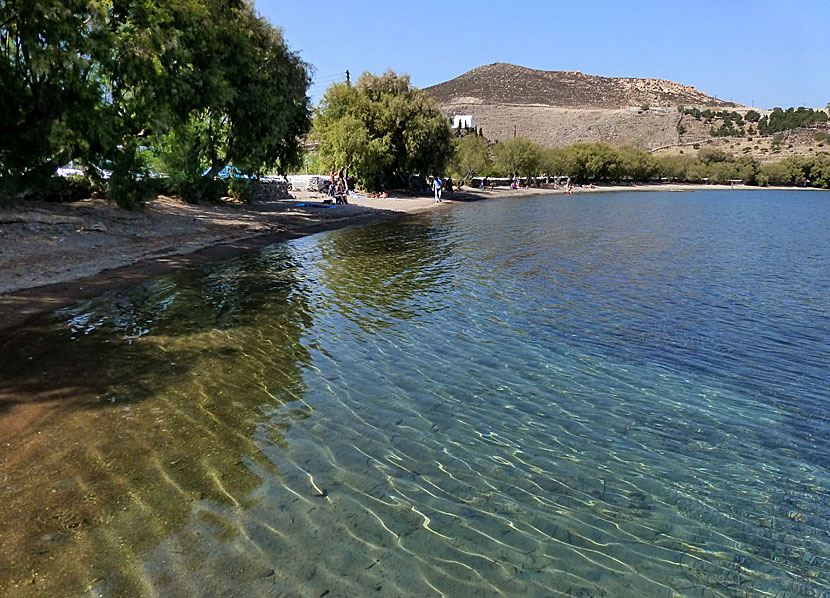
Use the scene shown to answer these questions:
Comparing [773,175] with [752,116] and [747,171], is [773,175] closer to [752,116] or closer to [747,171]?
[747,171]

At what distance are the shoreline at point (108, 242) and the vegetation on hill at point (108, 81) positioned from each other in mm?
1086

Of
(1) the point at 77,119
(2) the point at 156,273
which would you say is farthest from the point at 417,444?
(1) the point at 77,119

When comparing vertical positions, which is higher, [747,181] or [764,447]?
[747,181]

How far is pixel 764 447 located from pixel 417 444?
3.98m

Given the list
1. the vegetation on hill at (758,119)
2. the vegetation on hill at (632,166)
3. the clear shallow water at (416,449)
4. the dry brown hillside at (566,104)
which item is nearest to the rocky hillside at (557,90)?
the dry brown hillside at (566,104)

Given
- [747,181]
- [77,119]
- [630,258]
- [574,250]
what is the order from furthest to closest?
[747,181] < [574,250] < [630,258] < [77,119]

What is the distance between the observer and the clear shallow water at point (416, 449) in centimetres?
441

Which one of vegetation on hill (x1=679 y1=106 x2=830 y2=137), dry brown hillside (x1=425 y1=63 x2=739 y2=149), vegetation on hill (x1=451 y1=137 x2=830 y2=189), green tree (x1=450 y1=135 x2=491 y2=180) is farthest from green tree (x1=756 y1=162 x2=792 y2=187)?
green tree (x1=450 y1=135 x2=491 y2=180)

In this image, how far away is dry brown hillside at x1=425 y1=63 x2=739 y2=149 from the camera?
455 ft

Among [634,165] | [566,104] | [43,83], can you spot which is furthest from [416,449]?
Result: [566,104]

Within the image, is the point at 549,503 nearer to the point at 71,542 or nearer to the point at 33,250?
the point at 71,542

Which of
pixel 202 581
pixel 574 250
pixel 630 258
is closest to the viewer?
pixel 202 581

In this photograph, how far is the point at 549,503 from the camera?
5.32 meters

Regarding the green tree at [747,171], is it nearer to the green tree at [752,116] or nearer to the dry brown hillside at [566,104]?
the dry brown hillside at [566,104]
